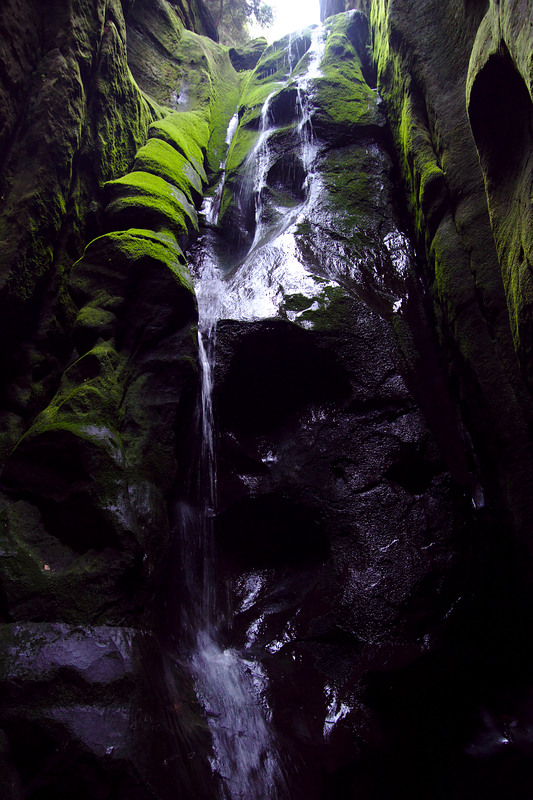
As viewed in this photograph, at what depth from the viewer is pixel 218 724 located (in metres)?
2.89

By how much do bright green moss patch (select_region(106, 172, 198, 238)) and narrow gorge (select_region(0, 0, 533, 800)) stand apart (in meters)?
0.04

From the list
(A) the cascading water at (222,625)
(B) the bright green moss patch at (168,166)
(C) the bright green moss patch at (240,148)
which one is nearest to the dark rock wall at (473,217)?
(A) the cascading water at (222,625)

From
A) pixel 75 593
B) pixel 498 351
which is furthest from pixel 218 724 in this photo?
pixel 498 351

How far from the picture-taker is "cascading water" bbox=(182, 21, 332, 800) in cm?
269

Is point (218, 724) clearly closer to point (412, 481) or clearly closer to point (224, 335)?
point (412, 481)

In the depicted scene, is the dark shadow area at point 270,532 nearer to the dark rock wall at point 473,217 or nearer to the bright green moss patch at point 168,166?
the dark rock wall at point 473,217

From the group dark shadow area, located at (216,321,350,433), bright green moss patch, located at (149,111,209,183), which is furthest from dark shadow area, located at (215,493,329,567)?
bright green moss patch, located at (149,111,209,183)

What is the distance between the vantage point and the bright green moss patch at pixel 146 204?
5.44m

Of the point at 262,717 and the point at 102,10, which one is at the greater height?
the point at 102,10

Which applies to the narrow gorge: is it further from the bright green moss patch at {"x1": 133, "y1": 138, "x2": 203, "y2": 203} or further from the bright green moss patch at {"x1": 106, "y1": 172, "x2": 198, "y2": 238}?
the bright green moss patch at {"x1": 133, "y1": 138, "x2": 203, "y2": 203}

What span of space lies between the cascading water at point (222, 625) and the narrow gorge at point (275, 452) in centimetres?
2

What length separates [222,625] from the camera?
3678 millimetres

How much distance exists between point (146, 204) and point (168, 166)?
1.85 metres

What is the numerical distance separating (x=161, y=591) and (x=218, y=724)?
3.54 ft
